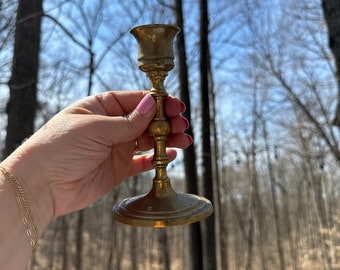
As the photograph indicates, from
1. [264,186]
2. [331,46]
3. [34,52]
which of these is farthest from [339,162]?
[264,186]

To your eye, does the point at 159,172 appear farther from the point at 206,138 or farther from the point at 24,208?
the point at 206,138

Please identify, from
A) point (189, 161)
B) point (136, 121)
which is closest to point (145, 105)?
point (136, 121)

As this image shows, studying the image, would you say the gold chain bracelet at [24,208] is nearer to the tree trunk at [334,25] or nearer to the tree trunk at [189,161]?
the tree trunk at [334,25]

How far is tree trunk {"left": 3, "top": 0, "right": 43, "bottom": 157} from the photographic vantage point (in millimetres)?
3816

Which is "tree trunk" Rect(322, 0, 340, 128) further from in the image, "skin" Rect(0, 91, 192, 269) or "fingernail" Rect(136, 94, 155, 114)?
"fingernail" Rect(136, 94, 155, 114)

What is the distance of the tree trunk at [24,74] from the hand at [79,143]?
250 centimetres

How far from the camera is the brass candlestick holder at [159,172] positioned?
1285mm

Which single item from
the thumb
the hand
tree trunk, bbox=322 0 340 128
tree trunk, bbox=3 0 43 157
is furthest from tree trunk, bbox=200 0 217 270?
the thumb

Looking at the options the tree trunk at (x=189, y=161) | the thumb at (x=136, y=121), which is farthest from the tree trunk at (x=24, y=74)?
the thumb at (x=136, y=121)

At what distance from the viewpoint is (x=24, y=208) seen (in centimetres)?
122

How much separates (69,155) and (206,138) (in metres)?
4.05

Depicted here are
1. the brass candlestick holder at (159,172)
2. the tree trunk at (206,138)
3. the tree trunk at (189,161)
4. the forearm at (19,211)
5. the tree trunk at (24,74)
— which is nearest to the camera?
the forearm at (19,211)

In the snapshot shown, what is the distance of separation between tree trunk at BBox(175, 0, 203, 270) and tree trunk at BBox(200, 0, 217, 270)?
0.34 meters

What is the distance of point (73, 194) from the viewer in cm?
149
